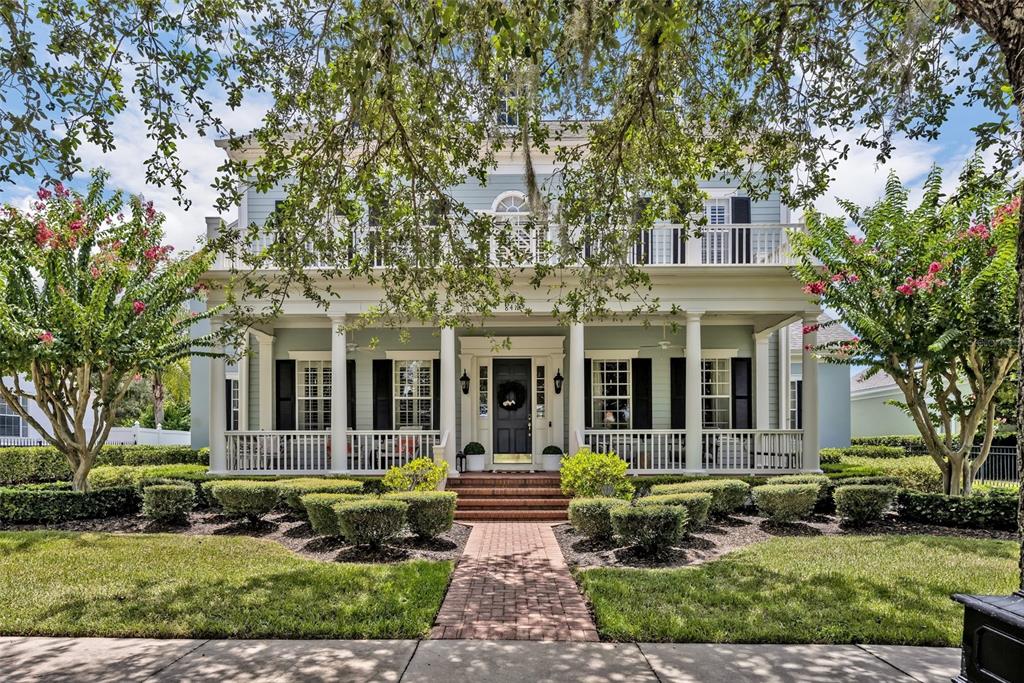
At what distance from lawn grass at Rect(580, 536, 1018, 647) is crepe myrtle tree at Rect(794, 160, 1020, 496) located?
8.26 ft

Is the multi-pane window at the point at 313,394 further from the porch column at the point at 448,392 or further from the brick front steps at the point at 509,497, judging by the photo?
the brick front steps at the point at 509,497

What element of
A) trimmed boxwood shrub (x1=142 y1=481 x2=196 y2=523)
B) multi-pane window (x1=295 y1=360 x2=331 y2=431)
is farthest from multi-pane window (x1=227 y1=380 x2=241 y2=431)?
trimmed boxwood shrub (x1=142 y1=481 x2=196 y2=523)

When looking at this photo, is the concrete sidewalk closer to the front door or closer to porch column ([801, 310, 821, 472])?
porch column ([801, 310, 821, 472])

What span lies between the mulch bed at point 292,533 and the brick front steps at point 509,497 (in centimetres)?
79

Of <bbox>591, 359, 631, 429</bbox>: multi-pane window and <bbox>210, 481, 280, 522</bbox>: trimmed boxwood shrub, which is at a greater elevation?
<bbox>591, 359, 631, 429</bbox>: multi-pane window

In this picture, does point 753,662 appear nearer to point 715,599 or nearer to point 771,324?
point 715,599

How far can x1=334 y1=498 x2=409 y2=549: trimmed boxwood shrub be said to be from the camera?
7621mm

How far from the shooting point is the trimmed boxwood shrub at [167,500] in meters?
9.47

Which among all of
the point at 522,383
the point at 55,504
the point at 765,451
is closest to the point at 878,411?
the point at 765,451

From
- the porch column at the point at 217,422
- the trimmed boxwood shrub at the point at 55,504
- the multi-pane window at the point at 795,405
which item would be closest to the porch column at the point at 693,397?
the multi-pane window at the point at 795,405

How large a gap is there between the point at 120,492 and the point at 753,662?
1007cm

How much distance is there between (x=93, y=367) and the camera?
1030 cm

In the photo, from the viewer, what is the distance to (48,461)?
15.6 m

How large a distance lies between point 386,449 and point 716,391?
23.4ft
